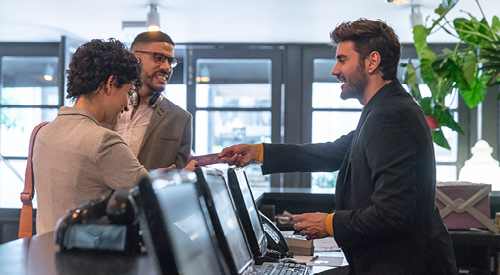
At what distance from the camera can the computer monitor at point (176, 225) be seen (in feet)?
2.19

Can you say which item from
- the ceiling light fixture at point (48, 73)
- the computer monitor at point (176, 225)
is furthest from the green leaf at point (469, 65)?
the ceiling light fixture at point (48, 73)

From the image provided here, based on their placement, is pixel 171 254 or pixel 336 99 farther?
pixel 336 99

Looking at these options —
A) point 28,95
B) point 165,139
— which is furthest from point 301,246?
point 28,95

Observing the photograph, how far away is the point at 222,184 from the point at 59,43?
5381 millimetres

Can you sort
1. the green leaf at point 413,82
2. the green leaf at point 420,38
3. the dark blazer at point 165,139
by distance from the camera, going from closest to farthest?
the dark blazer at point 165,139 → the green leaf at point 420,38 → the green leaf at point 413,82

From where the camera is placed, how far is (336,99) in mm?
6090

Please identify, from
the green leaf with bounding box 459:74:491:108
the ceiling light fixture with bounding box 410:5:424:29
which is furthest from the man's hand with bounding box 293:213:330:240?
the ceiling light fixture with bounding box 410:5:424:29

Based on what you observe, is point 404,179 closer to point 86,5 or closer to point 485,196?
point 485,196

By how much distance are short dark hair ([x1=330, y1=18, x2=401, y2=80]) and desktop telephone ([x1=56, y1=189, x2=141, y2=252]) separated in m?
1.02

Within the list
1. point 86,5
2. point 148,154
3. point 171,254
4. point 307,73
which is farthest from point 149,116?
point 307,73

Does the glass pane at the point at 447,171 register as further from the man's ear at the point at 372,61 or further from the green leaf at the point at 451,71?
the man's ear at the point at 372,61

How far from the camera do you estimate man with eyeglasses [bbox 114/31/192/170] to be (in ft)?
6.72

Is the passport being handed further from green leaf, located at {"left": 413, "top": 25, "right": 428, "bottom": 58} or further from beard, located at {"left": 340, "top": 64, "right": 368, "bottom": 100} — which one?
green leaf, located at {"left": 413, "top": 25, "right": 428, "bottom": 58}

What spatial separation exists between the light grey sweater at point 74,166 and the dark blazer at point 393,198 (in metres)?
0.65
